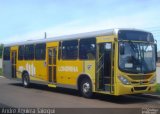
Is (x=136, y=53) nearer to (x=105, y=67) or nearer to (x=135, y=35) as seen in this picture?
(x=135, y=35)

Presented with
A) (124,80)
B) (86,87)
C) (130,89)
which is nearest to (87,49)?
(86,87)

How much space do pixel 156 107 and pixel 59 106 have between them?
3.63 m

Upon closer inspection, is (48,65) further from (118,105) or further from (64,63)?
(118,105)

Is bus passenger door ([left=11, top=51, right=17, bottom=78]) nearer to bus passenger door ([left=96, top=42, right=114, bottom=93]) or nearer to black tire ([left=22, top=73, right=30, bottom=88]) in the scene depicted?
black tire ([left=22, top=73, right=30, bottom=88])

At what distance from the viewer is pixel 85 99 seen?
676 inches

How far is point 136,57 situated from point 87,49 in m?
2.55

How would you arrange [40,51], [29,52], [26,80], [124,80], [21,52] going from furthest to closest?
[21,52]
[26,80]
[29,52]
[40,51]
[124,80]

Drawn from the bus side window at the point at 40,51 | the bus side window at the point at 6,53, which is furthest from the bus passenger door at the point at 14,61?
the bus side window at the point at 40,51

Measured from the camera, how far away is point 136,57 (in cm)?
1633

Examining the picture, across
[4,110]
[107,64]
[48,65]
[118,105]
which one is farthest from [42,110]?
[48,65]

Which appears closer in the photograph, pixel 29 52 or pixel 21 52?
pixel 29 52

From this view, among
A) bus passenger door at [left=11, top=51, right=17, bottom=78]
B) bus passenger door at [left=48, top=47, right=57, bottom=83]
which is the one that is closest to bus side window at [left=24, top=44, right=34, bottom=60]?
bus passenger door at [left=11, top=51, right=17, bottom=78]

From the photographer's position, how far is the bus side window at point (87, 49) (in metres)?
17.4

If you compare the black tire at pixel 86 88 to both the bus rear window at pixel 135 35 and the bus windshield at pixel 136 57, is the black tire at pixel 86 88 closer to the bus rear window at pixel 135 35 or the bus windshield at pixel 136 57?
the bus windshield at pixel 136 57
